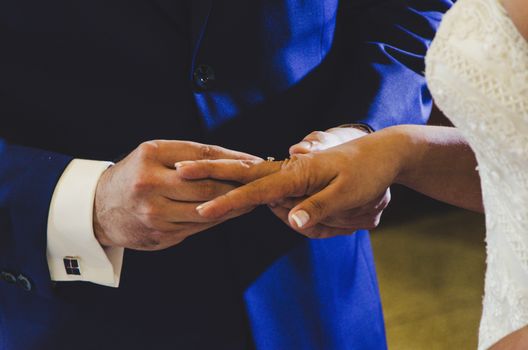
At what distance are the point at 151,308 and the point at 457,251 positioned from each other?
2800mm

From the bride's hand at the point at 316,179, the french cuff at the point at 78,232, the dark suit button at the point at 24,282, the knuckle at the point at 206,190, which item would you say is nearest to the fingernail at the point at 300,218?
the bride's hand at the point at 316,179

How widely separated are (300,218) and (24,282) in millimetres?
548

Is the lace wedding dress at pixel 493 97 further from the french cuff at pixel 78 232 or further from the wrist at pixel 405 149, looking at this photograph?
the french cuff at pixel 78 232

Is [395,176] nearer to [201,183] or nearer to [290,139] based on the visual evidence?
[290,139]

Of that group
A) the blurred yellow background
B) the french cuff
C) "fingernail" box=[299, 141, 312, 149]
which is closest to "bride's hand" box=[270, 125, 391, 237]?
"fingernail" box=[299, 141, 312, 149]

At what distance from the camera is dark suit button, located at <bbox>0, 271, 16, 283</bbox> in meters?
1.29

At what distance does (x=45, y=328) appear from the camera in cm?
135

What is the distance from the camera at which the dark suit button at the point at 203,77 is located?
4.21 feet

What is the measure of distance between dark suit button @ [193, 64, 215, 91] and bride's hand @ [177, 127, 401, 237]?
0.64 ft

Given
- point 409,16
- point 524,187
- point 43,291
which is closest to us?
point 524,187

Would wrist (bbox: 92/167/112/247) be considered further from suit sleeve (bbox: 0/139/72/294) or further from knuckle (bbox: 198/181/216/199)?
knuckle (bbox: 198/181/216/199)

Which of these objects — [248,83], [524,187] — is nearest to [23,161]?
[248,83]

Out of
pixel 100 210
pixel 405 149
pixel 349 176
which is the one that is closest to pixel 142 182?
pixel 100 210

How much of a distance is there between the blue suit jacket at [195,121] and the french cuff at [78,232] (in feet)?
0.08
